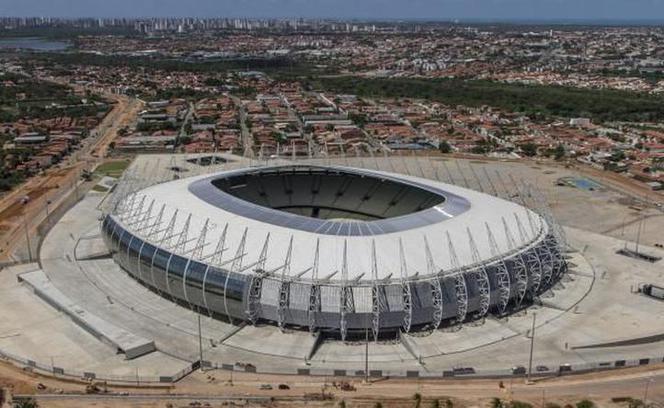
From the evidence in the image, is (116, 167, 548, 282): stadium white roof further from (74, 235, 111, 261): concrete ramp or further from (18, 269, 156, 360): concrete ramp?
(18, 269, 156, 360): concrete ramp

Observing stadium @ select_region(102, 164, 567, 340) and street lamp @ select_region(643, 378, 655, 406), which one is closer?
street lamp @ select_region(643, 378, 655, 406)

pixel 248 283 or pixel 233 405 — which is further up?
pixel 248 283

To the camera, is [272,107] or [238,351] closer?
[238,351]

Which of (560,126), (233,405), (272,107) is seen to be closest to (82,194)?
(233,405)

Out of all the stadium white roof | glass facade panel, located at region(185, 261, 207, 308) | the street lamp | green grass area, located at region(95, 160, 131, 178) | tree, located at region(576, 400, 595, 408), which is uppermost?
the stadium white roof

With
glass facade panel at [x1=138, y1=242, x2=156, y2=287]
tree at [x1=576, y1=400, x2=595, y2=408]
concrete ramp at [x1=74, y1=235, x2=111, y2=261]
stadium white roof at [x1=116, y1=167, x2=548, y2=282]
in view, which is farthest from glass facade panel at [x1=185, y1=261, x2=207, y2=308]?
tree at [x1=576, y1=400, x2=595, y2=408]

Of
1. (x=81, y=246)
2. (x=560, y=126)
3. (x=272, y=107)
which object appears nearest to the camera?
(x=81, y=246)

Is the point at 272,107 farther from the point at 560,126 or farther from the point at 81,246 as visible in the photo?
the point at 81,246

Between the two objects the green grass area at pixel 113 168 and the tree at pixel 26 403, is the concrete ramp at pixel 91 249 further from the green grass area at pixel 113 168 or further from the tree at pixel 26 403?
the green grass area at pixel 113 168
